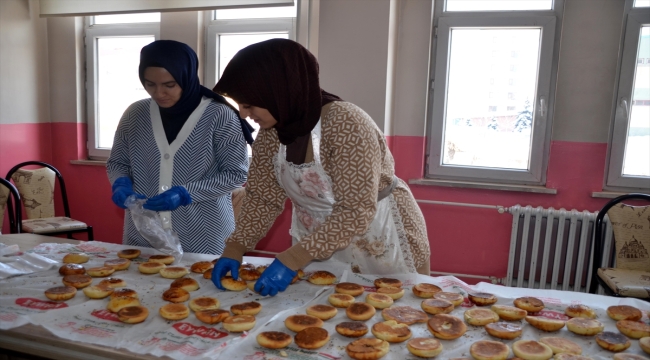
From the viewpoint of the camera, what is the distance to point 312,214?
5.65 feet

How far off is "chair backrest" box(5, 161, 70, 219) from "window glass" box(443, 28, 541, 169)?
306 centimetres

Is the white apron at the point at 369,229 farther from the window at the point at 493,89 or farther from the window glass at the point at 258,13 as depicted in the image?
the window glass at the point at 258,13

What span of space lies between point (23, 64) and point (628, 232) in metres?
4.57

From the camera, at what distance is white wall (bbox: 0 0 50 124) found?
368cm

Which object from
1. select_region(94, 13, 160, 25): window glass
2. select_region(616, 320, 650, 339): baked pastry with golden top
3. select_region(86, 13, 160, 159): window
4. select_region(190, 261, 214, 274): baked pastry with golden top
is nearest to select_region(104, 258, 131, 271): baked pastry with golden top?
select_region(190, 261, 214, 274): baked pastry with golden top

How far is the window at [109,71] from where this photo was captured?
13.4 feet

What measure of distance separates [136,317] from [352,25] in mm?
2447

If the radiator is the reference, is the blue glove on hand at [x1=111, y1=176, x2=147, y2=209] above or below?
above

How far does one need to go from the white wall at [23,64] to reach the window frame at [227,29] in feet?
4.80

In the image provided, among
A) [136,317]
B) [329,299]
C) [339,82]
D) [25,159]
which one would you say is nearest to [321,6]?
[339,82]

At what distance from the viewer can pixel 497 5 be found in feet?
10.7

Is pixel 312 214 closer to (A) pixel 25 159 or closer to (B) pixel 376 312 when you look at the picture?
(B) pixel 376 312

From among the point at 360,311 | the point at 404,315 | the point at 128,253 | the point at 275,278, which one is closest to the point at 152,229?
the point at 128,253

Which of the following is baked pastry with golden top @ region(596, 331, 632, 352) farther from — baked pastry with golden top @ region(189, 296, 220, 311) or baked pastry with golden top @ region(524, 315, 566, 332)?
baked pastry with golden top @ region(189, 296, 220, 311)
